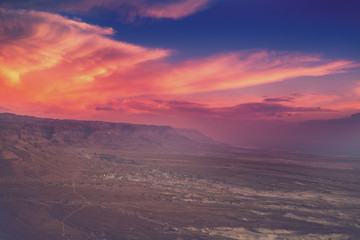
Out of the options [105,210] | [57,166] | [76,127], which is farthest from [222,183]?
[76,127]

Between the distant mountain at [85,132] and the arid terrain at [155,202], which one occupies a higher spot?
the distant mountain at [85,132]

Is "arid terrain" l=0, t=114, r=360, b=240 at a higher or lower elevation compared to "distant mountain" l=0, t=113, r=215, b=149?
lower

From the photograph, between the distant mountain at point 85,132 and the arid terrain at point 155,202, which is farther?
the distant mountain at point 85,132

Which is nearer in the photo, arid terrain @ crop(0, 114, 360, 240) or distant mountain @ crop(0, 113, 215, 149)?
arid terrain @ crop(0, 114, 360, 240)

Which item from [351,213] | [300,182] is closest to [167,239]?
[351,213]

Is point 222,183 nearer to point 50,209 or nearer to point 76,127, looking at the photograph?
point 50,209

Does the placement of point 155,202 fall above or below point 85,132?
below

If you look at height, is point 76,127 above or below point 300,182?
above

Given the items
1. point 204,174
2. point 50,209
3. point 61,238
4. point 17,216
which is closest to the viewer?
point 61,238

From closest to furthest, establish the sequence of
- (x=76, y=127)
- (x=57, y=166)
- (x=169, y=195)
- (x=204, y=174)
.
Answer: (x=169, y=195) < (x=57, y=166) < (x=204, y=174) < (x=76, y=127)

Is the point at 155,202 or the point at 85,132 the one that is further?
the point at 85,132

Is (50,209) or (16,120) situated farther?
(16,120)
